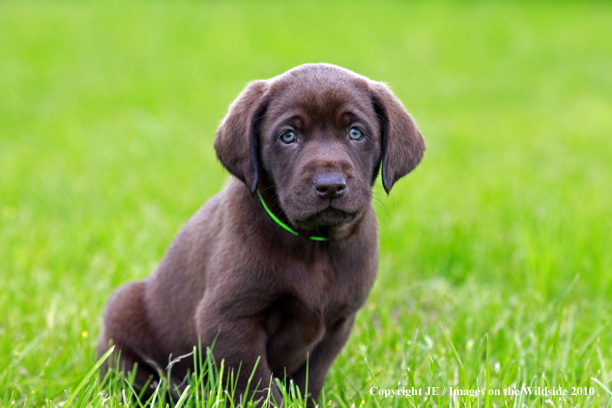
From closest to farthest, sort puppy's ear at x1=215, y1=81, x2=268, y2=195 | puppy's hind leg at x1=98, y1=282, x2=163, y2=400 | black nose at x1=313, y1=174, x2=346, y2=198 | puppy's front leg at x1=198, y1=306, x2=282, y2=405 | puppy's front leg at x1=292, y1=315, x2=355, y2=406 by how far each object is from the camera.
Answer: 1. black nose at x1=313, y1=174, x2=346, y2=198
2. puppy's front leg at x1=198, y1=306, x2=282, y2=405
3. puppy's ear at x1=215, y1=81, x2=268, y2=195
4. puppy's front leg at x1=292, y1=315, x2=355, y2=406
5. puppy's hind leg at x1=98, y1=282, x2=163, y2=400

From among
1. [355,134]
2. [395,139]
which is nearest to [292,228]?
[355,134]

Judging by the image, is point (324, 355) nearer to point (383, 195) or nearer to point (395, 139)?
point (383, 195)

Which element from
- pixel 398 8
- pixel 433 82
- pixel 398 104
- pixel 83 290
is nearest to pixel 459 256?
pixel 398 104

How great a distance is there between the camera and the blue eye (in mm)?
2678

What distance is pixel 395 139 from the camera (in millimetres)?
2736

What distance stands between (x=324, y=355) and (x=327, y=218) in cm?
68

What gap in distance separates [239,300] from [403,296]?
1769mm

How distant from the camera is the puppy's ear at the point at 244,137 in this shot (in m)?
2.63

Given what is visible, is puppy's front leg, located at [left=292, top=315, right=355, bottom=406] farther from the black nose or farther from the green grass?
the black nose

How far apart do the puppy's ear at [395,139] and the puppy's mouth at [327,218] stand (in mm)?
247

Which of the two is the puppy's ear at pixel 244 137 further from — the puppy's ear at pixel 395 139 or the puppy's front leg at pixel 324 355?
the puppy's front leg at pixel 324 355

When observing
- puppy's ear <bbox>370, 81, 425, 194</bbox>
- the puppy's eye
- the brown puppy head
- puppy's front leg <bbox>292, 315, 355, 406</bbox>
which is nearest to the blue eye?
the brown puppy head

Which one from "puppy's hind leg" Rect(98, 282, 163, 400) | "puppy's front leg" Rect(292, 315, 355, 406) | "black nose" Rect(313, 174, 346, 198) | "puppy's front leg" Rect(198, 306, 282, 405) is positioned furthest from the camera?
"puppy's hind leg" Rect(98, 282, 163, 400)

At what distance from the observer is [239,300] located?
2.53 meters
